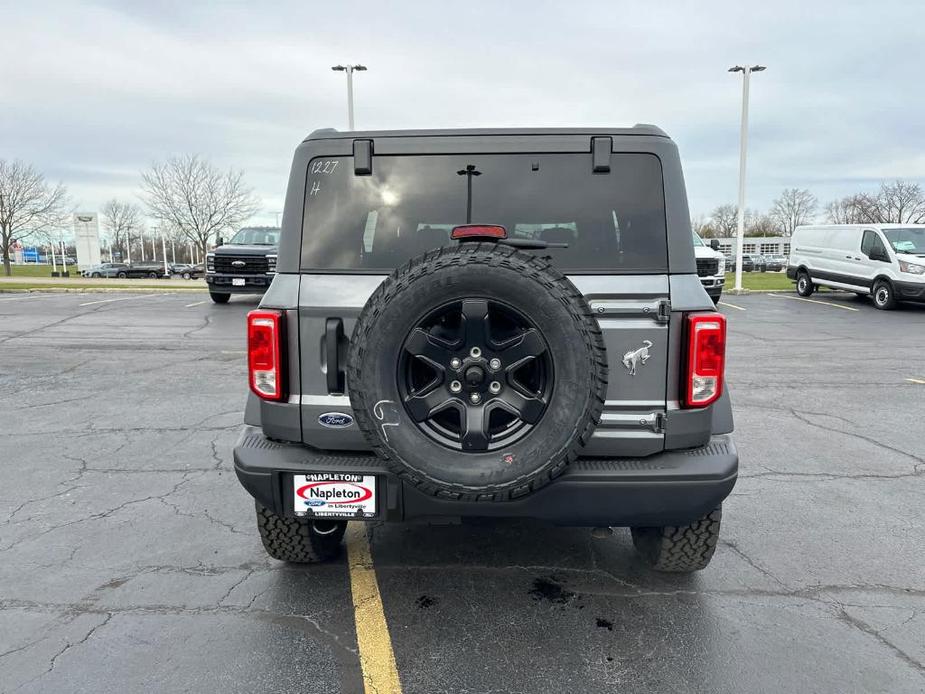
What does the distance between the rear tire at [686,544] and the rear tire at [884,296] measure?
1586 centimetres

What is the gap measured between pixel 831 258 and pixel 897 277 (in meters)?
2.78

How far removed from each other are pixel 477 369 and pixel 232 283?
50.1ft

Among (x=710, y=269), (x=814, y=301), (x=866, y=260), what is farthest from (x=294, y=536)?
(x=814, y=301)

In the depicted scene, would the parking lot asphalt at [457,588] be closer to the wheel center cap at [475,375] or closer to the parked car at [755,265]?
the wheel center cap at [475,375]

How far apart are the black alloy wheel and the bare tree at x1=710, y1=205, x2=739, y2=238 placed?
10784 centimetres

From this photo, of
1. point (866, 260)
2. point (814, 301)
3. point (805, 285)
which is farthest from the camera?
point (805, 285)

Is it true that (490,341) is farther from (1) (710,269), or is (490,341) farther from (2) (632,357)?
(1) (710,269)

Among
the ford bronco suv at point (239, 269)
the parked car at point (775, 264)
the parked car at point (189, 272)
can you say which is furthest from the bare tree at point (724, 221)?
the ford bronco suv at point (239, 269)

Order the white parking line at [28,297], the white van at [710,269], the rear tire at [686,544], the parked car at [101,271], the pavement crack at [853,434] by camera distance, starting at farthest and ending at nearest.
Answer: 1. the parked car at [101,271]
2. the white parking line at [28,297]
3. the white van at [710,269]
4. the pavement crack at [853,434]
5. the rear tire at [686,544]

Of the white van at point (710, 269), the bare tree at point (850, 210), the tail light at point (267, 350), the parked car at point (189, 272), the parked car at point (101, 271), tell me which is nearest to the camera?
the tail light at point (267, 350)

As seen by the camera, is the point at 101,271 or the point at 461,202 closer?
the point at 461,202

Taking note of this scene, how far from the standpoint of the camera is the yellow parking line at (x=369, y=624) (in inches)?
96.3

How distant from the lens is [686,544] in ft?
10.2

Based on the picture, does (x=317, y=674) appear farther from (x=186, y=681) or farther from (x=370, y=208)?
(x=370, y=208)
